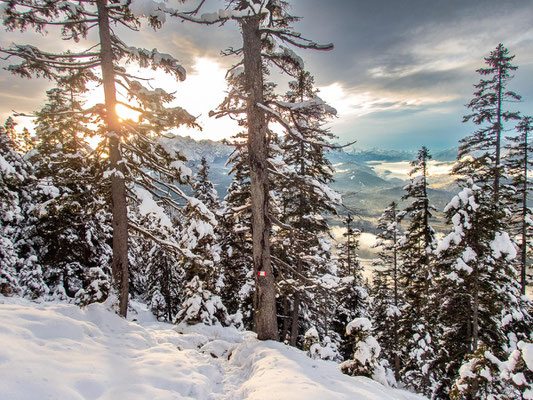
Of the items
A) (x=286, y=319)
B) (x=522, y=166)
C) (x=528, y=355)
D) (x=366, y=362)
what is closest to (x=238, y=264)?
(x=286, y=319)

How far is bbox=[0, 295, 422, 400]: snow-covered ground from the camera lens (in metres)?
3.78

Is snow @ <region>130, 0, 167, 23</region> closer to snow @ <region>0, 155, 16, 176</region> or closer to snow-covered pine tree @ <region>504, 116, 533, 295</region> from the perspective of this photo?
snow @ <region>0, 155, 16, 176</region>

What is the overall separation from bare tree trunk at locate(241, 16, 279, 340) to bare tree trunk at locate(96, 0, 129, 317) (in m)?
4.25

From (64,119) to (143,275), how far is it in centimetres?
2566

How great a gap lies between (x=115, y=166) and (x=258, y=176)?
4.76 m

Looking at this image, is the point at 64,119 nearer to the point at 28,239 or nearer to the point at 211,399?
the point at 211,399

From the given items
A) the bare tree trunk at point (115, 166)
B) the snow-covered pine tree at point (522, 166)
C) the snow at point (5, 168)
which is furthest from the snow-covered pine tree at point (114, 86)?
the snow-covered pine tree at point (522, 166)

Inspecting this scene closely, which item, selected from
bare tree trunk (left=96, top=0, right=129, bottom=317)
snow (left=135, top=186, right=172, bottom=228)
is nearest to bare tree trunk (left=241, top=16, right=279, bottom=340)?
snow (left=135, top=186, right=172, bottom=228)

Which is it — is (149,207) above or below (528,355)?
above

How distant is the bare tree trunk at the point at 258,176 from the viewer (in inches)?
315

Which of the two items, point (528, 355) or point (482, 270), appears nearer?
point (528, 355)

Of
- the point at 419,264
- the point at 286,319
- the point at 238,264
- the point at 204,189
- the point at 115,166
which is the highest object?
the point at 204,189

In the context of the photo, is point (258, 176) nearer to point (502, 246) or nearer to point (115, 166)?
point (115, 166)

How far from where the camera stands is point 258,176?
8.31m
